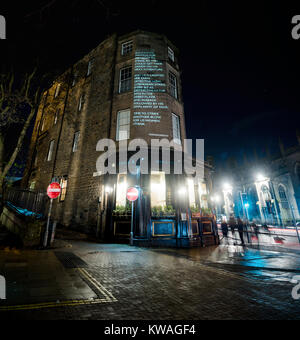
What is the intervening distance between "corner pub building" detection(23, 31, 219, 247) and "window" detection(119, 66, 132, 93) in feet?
0.33

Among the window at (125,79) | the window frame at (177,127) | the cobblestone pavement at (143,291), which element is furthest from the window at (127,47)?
the cobblestone pavement at (143,291)

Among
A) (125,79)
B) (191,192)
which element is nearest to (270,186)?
(191,192)

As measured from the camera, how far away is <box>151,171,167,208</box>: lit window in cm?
1317

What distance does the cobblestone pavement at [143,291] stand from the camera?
2838 mm

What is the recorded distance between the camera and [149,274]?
505cm

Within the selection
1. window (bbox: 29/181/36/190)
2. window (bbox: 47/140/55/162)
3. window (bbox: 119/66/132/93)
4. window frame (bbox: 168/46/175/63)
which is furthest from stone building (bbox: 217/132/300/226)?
window (bbox: 29/181/36/190)

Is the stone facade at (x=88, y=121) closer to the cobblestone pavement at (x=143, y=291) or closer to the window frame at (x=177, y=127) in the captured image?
the window frame at (x=177, y=127)

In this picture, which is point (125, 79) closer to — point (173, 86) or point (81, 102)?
point (173, 86)

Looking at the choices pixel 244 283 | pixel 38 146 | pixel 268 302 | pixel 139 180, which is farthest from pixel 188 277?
pixel 38 146

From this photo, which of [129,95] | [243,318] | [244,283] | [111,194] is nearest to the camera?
[243,318]

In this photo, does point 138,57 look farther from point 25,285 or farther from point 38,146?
point 25,285

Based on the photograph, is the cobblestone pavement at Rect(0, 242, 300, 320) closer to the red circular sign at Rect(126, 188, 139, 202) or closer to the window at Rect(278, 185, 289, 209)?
the red circular sign at Rect(126, 188, 139, 202)

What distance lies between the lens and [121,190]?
1295 centimetres
